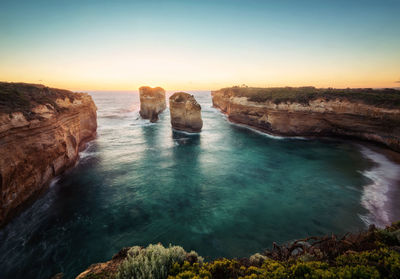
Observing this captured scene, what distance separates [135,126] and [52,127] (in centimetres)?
2505

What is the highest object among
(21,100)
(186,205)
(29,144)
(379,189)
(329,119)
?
(21,100)

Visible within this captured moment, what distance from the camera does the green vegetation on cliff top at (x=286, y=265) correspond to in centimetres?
356

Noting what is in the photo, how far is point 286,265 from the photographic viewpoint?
430 centimetres

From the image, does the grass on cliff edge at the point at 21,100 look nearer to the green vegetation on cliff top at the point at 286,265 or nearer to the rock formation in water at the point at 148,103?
the green vegetation on cliff top at the point at 286,265

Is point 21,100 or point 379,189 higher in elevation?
point 21,100

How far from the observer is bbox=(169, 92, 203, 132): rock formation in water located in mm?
34062

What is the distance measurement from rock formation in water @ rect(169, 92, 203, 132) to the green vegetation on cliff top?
30.3 m

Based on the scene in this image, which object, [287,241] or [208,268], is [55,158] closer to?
[208,268]

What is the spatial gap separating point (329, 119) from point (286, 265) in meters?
31.9

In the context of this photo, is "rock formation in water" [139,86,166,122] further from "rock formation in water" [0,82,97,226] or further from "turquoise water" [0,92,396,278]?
"rock formation in water" [0,82,97,226]

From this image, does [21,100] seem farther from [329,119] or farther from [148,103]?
[329,119]

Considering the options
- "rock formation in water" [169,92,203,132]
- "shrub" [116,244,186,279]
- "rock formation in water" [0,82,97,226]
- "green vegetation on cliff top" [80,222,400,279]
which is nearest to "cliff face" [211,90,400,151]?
"rock formation in water" [169,92,203,132]

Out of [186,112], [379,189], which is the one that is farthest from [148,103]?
[379,189]

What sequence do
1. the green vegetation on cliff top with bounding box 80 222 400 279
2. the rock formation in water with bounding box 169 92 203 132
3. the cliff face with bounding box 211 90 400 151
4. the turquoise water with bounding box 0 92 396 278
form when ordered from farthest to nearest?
the rock formation in water with bounding box 169 92 203 132
the cliff face with bounding box 211 90 400 151
the turquoise water with bounding box 0 92 396 278
the green vegetation on cliff top with bounding box 80 222 400 279
